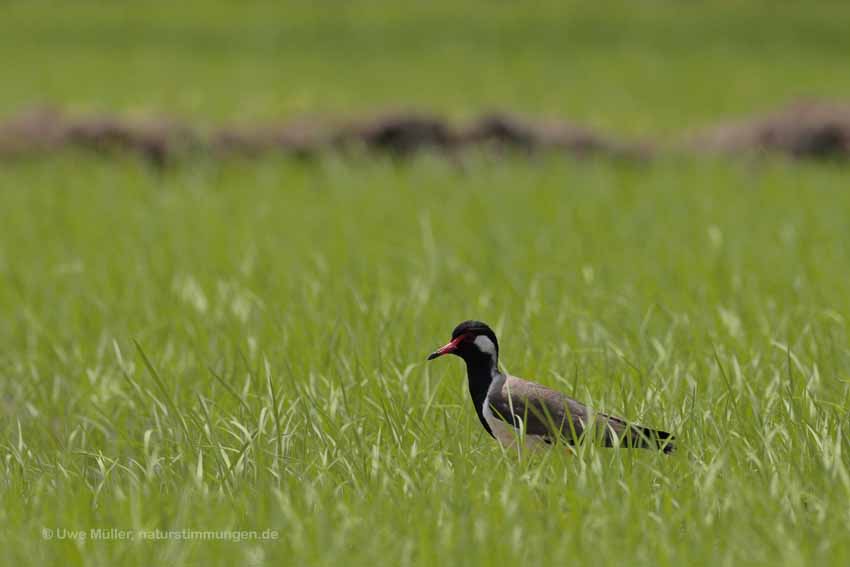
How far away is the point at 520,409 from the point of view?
3.80 m

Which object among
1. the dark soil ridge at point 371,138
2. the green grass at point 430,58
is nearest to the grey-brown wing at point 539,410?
the dark soil ridge at point 371,138

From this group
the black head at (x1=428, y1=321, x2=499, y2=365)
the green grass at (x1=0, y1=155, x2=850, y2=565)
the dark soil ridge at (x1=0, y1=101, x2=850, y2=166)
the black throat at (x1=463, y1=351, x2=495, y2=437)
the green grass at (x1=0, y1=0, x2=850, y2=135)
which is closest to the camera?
the green grass at (x1=0, y1=155, x2=850, y2=565)

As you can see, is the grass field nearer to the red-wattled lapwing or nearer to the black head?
the red-wattled lapwing

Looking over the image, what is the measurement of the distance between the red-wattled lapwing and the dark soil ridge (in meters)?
9.24

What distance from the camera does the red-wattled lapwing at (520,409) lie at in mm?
3738

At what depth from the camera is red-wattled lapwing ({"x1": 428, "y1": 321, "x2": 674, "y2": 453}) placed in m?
3.74

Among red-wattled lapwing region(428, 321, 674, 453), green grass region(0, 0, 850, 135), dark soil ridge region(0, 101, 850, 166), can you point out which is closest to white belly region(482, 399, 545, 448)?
red-wattled lapwing region(428, 321, 674, 453)

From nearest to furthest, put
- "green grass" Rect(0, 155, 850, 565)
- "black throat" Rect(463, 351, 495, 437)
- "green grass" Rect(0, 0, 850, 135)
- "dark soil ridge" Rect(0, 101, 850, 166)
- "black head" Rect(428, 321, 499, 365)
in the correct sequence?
"green grass" Rect(0, 155, 850, 565) → "black head" Rect(428, 321, 499, 365) → "black throat" Rect(463, 351, 495, 437) → "dark soil ridge" Rect(0, 101, 850, 166) → "green grass" Rect(0, 0, 850, 135)

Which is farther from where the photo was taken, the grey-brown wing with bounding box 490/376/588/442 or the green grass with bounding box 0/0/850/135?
the green grass with bounding box 0/0/850/135

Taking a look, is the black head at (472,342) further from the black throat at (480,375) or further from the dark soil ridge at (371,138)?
the dark soil ridge at (371,138)

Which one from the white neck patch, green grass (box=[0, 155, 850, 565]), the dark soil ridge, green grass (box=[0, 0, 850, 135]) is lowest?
green grass (box=[0, 155, 850, 565])

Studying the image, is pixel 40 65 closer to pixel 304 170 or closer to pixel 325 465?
pixel 304 170

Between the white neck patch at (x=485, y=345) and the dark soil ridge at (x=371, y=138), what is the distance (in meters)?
9.28

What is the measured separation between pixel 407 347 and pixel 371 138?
8.05 meters
